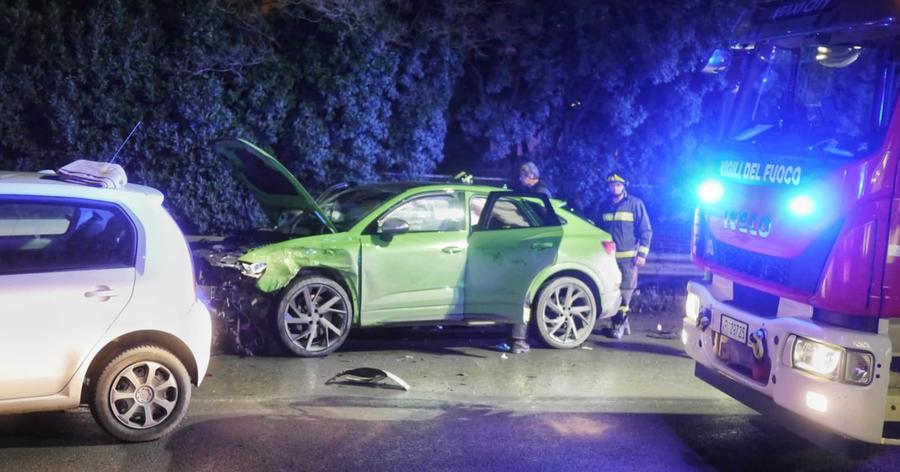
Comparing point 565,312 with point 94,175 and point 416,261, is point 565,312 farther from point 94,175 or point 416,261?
point 94,175

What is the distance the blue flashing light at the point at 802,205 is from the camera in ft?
15.8

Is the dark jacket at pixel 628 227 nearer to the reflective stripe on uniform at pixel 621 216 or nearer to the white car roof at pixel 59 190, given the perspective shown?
the reflective stripe on uniform at pixel 621 216

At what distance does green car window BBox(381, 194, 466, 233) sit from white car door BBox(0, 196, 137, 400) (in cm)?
323

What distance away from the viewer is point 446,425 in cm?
594

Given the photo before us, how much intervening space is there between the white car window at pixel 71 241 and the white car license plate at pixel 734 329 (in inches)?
151

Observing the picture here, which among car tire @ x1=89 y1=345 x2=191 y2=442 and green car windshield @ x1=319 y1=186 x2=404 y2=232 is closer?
car tire @ x1=89 y1=345 x2=191 y2=442

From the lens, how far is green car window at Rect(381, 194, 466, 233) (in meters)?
8.07

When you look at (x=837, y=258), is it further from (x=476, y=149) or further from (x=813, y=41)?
(x=476, y=149)

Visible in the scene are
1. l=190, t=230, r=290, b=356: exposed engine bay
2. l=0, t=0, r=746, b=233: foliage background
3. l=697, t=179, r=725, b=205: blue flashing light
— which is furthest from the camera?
l=0, t=0, r=746, b=233: foliage background

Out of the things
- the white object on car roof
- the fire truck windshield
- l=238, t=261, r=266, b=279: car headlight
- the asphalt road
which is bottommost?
the asphalt road

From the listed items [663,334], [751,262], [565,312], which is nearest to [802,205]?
[751,262]

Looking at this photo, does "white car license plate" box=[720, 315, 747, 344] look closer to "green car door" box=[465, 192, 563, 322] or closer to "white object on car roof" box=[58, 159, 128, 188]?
"green car door" box=[465, 192, 563, 322]

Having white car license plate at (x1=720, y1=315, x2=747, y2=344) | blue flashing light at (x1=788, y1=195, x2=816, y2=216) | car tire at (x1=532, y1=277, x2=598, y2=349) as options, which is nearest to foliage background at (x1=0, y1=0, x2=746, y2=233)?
car tire at (x1=532, y1=277, x2=598, y2=349)

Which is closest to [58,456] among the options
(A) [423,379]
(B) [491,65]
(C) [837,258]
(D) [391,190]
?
(A) [423,379]
